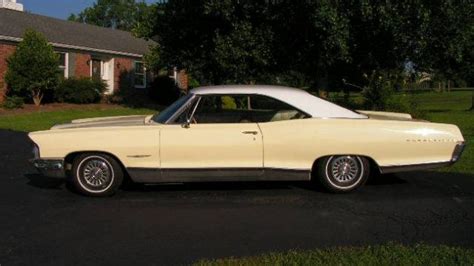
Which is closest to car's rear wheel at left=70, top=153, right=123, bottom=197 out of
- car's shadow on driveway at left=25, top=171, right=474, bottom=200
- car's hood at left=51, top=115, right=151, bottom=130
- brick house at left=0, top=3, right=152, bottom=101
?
car's shadow on driveway at left=25, top=171, right=474, bottom=200

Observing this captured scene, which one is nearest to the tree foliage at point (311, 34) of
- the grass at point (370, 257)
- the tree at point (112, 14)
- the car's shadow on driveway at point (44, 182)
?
the car's shadow on driveway at point (44, 182)

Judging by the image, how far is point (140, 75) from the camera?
3309cm

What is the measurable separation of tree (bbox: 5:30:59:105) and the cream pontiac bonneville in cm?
1712

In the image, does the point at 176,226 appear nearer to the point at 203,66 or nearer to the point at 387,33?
the point at 387,33

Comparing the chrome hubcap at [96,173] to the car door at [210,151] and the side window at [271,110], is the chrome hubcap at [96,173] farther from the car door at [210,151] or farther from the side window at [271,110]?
the side window at [271,110]

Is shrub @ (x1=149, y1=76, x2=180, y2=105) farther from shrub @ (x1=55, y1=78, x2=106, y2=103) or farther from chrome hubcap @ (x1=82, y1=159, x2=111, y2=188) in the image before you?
chrome hubcap @ (x1=82, y1=159, x2=111, y2=188)

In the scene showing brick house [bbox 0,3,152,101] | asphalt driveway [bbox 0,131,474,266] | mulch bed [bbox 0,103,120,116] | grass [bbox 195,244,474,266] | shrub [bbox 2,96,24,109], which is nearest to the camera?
grass [bbox 195,244,474,266]

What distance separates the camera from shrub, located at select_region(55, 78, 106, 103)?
25.4m

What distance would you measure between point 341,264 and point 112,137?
3.58 metres

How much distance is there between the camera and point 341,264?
4711 millimetres

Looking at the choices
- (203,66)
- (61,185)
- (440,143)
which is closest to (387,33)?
(203,66)

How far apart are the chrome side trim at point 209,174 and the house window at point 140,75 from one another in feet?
84.6

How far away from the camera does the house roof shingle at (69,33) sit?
87.8 ft

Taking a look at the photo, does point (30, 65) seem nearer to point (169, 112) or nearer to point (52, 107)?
point (52, 107)
